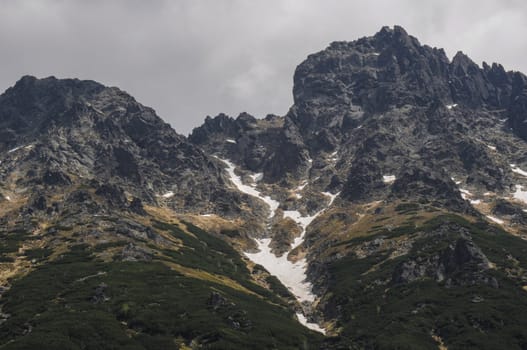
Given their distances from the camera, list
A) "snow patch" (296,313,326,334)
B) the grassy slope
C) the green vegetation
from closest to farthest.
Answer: the grassy slope → the green vegetation → "snow patch" (296,313,326,334)

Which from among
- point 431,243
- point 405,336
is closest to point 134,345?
point 405,336

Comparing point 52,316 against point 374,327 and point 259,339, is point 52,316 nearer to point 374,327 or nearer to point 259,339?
point 259,339

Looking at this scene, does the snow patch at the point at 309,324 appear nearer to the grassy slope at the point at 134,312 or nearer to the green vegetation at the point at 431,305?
the grassy slope at the point at 134,312

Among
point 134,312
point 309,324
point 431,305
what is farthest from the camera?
point 309,324

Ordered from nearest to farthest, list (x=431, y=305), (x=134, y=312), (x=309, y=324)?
(x=134, y=312) → (x=431, y=305) → (x=309, y=324)

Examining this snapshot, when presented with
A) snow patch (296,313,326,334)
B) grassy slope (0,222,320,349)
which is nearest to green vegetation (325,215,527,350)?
snow patch (296,313,326,334)

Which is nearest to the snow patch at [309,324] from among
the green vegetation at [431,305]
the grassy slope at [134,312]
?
the grassy slope at [134,312]

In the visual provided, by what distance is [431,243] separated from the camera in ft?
588

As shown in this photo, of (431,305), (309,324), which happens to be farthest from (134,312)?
(431,305)

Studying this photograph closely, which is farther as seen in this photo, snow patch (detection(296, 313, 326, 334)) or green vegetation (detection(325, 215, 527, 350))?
snow patch (detection(296, 313, 326, 334))

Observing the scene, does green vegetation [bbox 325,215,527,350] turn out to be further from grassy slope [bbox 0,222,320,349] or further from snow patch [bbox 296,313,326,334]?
grassy slope [bbox 0,222,320,349]

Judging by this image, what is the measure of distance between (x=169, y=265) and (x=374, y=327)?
226ft

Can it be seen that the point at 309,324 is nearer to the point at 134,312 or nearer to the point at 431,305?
the point at 431,305

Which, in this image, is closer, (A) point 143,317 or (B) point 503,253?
(A) point 143,317
